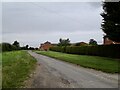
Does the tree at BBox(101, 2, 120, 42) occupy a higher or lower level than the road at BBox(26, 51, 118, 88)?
higher

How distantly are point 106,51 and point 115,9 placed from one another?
8242 mm

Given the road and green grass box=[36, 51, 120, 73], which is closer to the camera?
the road

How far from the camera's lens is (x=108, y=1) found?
114 ft

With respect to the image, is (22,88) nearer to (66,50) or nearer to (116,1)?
(116,1)

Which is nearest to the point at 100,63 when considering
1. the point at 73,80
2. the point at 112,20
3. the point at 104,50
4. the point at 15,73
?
the point at 112,20

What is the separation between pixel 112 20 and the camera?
3397 cm

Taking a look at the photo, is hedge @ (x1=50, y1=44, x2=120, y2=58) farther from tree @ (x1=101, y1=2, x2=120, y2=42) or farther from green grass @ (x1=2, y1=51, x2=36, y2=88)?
green grass @ (x1=2, y1=51, x2=36, y2=88)

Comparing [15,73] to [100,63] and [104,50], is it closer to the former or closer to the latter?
[100,63]

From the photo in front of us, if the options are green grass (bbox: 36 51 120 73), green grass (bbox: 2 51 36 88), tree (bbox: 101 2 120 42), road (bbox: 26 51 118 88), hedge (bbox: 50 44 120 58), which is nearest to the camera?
green grass (bbox: 2 51 36 88)

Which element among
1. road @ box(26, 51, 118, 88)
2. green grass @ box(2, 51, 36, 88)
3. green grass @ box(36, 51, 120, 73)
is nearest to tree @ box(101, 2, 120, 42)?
green grass @ box(36, 51, 120, 73)

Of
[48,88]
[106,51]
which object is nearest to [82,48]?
[106,51]

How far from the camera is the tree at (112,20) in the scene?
33000mm

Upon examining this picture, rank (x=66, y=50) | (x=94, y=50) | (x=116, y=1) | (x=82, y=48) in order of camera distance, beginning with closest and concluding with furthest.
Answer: (x=116, y=1) → (x=94, y=50) → (x=82, y=48) → (x=66, y=50)

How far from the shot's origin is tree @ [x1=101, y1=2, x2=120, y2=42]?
33.0 metres
